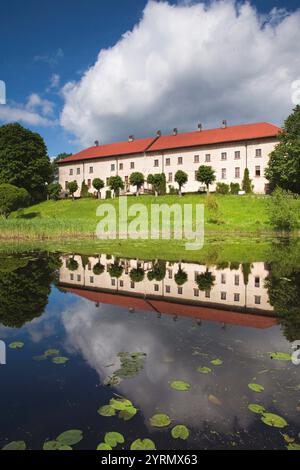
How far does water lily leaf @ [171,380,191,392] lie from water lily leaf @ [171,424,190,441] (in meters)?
0.67

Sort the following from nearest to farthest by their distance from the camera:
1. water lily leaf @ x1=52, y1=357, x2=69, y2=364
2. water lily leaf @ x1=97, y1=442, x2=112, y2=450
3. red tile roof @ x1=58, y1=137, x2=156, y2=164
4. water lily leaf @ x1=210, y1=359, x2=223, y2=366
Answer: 1. water lily leaf @ x1=97, y1=442, x2=112, y2=450
2. water lily leaf @ x1=210, y1=359, x2=223, y2=366
3. water lily leaf @ x1=52, y1=357, x2=69, y2=364
4. red tile roof @ x1=58, y1=137, x2=156, y2=164

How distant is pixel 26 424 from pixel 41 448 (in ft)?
1.41

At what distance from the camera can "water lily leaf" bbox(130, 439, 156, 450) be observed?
9.36ft

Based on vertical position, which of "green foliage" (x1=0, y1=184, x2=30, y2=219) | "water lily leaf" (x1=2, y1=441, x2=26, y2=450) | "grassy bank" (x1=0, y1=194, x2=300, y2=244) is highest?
"green foliage" (x1=0, y1=184, x2=30, y2=219)

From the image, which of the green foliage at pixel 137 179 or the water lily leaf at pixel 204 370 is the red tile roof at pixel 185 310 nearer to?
the water lily leaf at pixel 204 370

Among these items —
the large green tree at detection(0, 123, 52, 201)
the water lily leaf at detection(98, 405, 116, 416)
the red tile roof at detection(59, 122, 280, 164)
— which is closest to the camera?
the water lily leaf at detection(98, 405, 116, 416)

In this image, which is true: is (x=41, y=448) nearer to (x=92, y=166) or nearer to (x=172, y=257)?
(x=172, y=257)

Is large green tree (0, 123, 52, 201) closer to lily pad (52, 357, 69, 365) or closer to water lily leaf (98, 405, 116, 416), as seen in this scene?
lily pad (52, 357, 69, 365)

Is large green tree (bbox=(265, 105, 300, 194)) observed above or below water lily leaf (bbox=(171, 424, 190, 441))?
above

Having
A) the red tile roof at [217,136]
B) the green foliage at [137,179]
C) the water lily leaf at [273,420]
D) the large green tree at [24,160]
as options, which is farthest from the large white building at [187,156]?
the water lily leaf at [273,420]

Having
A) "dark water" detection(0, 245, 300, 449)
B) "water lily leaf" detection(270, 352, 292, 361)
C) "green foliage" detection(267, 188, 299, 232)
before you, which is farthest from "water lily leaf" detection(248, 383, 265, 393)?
"green foliage" detection(267, 188, 299, 232)

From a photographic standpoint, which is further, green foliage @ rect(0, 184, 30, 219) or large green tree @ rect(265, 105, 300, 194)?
large green tree @ rect(265, 105, 300, 194)
